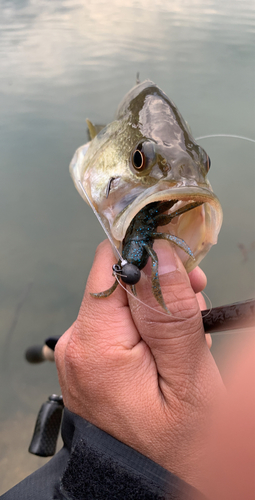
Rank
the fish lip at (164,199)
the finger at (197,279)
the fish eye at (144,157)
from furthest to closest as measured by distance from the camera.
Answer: the finger at (197,279) → the fish eye at (144,157) → the fish lip at (164,199)

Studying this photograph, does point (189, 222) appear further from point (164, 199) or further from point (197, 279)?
point (197, 279)

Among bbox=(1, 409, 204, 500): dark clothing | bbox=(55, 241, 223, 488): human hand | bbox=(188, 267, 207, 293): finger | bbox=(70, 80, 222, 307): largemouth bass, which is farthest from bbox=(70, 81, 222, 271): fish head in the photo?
bbox=(1, 409, 204, 500): dark clothing

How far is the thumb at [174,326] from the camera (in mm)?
896

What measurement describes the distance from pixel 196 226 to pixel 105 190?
1.04 feet

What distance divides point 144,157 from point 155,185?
126 mm

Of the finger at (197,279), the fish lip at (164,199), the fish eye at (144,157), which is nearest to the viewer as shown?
the fish lip at (164,199)

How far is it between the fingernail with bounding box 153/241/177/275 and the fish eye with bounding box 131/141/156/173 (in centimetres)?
23

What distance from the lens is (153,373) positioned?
3.10ft

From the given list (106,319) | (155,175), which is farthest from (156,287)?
(155,175)

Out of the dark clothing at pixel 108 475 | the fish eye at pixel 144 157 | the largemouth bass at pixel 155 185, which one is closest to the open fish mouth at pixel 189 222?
the largemouth bass at pixel 155 185

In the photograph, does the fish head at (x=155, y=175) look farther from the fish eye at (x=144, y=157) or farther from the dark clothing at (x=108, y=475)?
the dark clothing at (x=108, y=475)

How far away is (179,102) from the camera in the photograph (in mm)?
3463

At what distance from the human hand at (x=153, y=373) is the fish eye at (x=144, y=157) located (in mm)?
232

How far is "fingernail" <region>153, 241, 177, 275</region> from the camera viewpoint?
912mm
